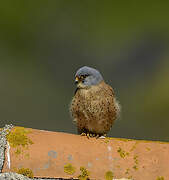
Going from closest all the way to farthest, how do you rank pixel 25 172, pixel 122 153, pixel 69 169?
pixel 25 172 < pixel 69 169 < pixel 122 153

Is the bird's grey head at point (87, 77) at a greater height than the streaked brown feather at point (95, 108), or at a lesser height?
greater

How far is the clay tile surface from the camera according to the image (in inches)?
111

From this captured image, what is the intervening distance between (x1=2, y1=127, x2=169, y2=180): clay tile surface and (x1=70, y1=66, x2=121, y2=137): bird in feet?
5.19

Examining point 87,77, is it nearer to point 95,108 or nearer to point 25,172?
point 95,108

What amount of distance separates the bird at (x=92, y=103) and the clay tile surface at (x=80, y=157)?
62.3 inches

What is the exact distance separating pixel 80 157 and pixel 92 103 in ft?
5.90

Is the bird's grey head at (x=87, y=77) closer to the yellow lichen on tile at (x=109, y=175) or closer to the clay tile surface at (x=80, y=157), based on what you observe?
the clay tile surface at (x=80, y=157)

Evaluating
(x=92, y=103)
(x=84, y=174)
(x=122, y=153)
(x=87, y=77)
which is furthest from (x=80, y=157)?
(x=87, y=77)

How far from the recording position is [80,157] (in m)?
2.95

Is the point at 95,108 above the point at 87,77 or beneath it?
beneath

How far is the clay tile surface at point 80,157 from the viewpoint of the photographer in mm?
2811

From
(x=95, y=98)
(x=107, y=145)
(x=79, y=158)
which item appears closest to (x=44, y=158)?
(x=79, y=158)

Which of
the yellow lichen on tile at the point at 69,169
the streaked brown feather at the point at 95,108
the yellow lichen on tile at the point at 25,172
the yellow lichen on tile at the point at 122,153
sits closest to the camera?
the yellow lichen on tile at the point at 25,172

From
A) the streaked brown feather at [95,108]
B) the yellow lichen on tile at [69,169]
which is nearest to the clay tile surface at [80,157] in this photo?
the yellow lichen on tile at [69,169]
